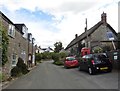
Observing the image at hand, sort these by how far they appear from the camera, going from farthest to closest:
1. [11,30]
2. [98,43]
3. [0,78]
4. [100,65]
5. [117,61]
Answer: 1. [98,43]
2. [11,30]
3. [117,61]
4. [100,65]
5. [0,78]

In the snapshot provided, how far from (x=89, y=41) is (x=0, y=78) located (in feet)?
98.0

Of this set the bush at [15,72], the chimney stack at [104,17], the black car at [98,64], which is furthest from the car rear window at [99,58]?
the chimney stack at [104,17]

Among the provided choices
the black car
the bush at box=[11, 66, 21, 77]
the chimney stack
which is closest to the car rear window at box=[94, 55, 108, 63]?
the black car

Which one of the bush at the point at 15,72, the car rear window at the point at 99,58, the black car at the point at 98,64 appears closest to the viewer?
the black car at the point at 98,64

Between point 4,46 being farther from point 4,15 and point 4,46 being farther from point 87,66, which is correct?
point 87,66

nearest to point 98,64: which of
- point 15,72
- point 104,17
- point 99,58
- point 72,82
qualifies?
point 99,58

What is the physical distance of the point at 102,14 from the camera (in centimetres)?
4416

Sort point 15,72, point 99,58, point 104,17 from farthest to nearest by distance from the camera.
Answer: point 104,17, point 15,72, point 99,58

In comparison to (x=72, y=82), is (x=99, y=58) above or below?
above

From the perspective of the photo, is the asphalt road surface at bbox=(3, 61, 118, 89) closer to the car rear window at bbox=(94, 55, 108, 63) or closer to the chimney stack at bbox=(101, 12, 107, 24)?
the car rear window at bbox=(94, 55, 108, 63)

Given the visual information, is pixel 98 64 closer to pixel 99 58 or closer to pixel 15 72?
pixel 99 58

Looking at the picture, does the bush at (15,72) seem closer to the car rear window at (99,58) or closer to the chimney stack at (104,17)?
the car rear window at (99,58)

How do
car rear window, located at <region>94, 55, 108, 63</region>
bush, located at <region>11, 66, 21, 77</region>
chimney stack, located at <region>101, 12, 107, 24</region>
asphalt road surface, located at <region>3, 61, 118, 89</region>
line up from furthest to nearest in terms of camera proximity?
chimney stack, located at <region>101, 12, 107, 24</region> → bush, located at <region>11, 66, 21, 77</region> → car rear window, located at <region>94, 55, 108, 63</region> → asphalt road surface, located at <region>3, 61, 118, 89</region>

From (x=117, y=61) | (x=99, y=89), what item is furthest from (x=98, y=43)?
(x=99, y=89)
